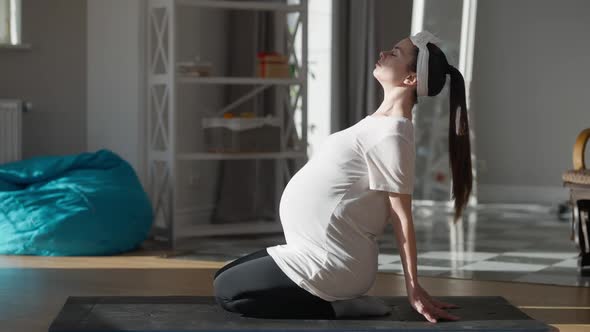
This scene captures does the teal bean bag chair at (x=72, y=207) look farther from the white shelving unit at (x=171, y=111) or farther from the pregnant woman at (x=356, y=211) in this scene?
the pregnant woman at (x=356, y=211)

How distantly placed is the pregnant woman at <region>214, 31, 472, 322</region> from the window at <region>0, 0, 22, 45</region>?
10.5 ft

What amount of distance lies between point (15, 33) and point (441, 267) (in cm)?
277

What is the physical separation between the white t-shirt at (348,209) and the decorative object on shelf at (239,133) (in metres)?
2.67

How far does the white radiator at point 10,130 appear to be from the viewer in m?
5.54

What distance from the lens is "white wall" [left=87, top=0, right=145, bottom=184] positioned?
579 cm

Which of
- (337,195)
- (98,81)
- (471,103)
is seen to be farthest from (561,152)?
(337,195)

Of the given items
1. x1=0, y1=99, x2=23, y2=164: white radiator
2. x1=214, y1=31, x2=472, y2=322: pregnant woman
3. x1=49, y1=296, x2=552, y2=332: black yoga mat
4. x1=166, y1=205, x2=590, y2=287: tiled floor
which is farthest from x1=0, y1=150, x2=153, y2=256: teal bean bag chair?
x1=214, y1=31, x2=472, y2=322: pregnant woman

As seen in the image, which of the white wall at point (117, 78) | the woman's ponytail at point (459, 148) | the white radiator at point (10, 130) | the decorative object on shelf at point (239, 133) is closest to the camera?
the woman's ponytail at point (459, 148)

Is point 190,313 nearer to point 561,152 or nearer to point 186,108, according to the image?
point 186,108

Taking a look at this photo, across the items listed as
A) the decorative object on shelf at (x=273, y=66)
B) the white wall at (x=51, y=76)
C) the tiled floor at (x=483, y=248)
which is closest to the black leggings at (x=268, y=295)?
the tiled floor at (x=483, y=248)

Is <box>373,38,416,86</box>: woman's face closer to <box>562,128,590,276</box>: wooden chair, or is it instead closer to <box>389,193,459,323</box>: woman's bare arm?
<box>389,193,459,323</box>: woman's bare arm

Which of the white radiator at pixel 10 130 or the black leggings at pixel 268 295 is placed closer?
the black leggings at pixel 268 295

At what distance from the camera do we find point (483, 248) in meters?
5.49

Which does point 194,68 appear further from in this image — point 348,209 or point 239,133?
point 348,209
